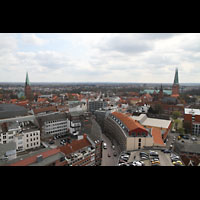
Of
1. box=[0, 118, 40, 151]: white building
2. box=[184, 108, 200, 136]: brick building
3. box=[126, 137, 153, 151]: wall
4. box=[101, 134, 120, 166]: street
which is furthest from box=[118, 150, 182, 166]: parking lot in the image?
box=[184, 108, 200, 136]: brick building

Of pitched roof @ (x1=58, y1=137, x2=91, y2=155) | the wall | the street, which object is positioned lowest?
the street

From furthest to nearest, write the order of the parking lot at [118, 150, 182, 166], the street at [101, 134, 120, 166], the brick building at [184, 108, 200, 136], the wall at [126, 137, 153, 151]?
the brick building at [184, 108, 200, 136] < the wall at [126, 137, 153, 151] < the street at [101, 134, 120, 166] < the parking lot at [118, 150, 182, 166]

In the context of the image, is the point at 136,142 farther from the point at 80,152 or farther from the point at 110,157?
the point at 80,152

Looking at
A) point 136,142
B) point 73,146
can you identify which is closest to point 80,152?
point 73,146

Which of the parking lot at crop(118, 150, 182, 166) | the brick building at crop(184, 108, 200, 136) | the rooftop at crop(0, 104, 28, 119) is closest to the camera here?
the parking lot at crop(118, 150, 182, 166)

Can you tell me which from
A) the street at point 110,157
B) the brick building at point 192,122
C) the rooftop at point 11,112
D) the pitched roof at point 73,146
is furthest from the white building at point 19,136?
the brick building at point 192,122

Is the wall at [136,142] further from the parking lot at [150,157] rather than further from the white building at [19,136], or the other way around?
the white building at [19,136]

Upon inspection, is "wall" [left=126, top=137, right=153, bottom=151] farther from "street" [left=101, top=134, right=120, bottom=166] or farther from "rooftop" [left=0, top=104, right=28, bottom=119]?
"rooftop" [left=0, top=104, right=28, bottom=119]

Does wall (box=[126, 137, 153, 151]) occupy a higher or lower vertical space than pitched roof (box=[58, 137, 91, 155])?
lower

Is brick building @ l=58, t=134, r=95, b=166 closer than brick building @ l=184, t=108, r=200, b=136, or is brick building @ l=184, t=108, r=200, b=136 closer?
brick building @ l=58, t=134, r=95, b=166
